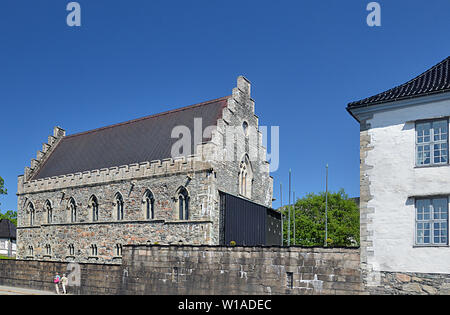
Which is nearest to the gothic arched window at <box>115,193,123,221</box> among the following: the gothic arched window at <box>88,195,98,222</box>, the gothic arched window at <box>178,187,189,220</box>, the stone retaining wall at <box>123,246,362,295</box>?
the gothic arched window at <box>88,195,98,222</box>

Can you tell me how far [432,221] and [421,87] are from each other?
16.2 ft

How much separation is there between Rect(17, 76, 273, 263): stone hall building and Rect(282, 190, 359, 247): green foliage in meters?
15.9

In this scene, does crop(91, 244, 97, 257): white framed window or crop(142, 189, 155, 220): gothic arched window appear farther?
crop(91, 244, 97, 257): white framed window

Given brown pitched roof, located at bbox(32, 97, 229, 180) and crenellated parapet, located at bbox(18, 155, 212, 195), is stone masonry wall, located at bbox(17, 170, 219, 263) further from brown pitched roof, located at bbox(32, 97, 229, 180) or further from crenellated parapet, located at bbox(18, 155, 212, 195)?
brown pitched roof, located at bbox(32, 97, 229, 180)

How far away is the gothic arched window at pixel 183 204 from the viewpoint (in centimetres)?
3131

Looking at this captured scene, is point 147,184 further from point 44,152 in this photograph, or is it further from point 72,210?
point 44,152

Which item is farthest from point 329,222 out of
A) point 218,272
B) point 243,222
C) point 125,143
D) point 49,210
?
point 218,272

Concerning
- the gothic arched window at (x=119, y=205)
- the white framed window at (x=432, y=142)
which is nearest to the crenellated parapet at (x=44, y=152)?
the gothic arched window at (x=119, y=205)

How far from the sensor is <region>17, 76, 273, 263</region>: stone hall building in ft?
102

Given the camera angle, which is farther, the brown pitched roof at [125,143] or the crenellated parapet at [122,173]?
the brown pitched roof at [125,143]

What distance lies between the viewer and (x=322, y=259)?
18484 millimetres

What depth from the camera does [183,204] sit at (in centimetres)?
3164

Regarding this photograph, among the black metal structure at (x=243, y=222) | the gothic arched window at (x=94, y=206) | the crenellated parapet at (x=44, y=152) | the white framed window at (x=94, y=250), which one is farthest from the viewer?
the crenellated parapet at (x=44, y=152)

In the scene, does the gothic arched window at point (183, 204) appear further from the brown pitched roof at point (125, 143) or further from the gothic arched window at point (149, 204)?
the brown pitched roof at point (125, 143)
